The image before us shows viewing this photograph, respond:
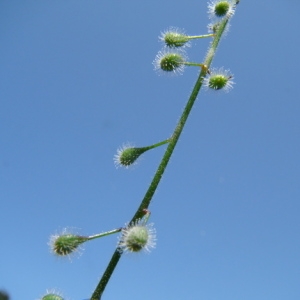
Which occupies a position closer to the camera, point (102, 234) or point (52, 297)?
point (52, 297)

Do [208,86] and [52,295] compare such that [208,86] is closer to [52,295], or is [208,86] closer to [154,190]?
[154,190]

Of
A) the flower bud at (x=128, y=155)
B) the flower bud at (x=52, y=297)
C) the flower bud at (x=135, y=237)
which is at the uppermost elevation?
the flower bud at (x=128, y=155)

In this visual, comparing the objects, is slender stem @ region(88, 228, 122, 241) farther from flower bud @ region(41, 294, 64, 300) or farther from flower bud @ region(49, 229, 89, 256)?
flower bud @ region(41, 294, 64, 300)

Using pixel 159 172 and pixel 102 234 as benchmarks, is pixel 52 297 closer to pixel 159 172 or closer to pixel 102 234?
pixel 102 234

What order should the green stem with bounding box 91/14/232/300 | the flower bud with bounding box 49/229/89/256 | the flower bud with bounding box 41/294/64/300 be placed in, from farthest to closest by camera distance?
the flower bud with bounding box 49/229/89/256
the flower bud with bounding box 41/294/64/300
the green stem with bounding box 91/14/232/300

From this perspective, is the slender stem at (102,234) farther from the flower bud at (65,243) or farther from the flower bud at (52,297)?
the flower bud at (52,297)

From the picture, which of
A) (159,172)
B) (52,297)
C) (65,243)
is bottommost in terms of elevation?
(52,297)

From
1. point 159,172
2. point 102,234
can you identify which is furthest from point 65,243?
point 159,172

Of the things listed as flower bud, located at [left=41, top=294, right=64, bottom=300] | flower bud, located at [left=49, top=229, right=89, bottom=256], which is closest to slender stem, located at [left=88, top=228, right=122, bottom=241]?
flower bud, located at [left=49, top=229, right=89, bottom=256]

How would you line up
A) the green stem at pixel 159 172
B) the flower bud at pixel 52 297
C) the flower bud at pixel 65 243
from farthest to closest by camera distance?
the flower bud at pixel 65 243
the flower bud at pixel 52 297
the green stem at pixel 159 172

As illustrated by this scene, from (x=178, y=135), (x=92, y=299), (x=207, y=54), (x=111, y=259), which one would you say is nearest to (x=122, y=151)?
(x=178, y=135)

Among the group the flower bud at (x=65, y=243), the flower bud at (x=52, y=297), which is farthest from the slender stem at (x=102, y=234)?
the flower bud at (x=52, y=297)
